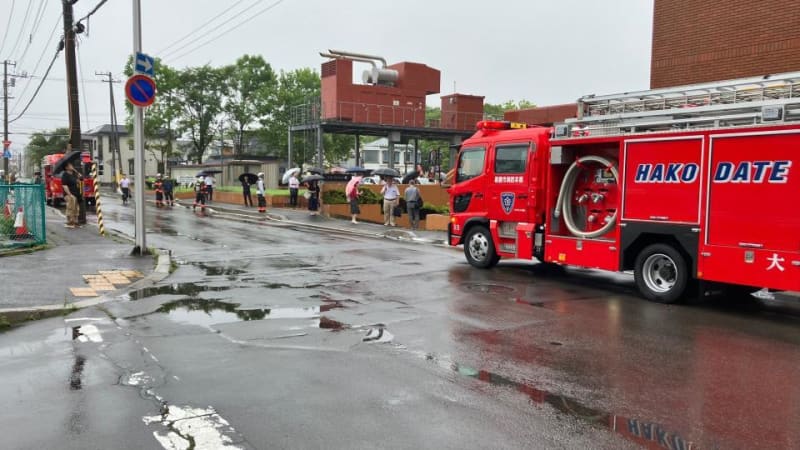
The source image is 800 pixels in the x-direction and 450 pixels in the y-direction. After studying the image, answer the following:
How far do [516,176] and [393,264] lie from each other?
121 inches

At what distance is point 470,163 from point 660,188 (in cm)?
457

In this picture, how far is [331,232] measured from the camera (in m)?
20.5

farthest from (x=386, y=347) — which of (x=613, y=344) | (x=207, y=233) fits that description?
(x=207, y=233)

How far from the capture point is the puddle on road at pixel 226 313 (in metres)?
7.75

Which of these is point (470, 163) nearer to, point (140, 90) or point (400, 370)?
point (140, 90)

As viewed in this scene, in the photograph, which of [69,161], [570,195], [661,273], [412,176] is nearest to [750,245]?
[661,273]

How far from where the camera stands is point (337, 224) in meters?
22.9

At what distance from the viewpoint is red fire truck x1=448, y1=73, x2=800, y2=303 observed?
803 centimetres

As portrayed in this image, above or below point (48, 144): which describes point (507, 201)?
below

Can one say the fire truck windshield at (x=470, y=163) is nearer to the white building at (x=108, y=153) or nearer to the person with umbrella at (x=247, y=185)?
the person with umbrella at (x=247, y=185)

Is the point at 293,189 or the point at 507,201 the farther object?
the point at 293,189

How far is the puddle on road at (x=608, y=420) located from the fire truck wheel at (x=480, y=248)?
6966mm

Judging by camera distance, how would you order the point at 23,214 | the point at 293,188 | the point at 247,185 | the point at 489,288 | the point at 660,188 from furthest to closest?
the point at 247,185
the point at 293,188
the point at 23,214
the point at 489,288
the point at 660,188

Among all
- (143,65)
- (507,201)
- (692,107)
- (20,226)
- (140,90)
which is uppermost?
(143,65)
